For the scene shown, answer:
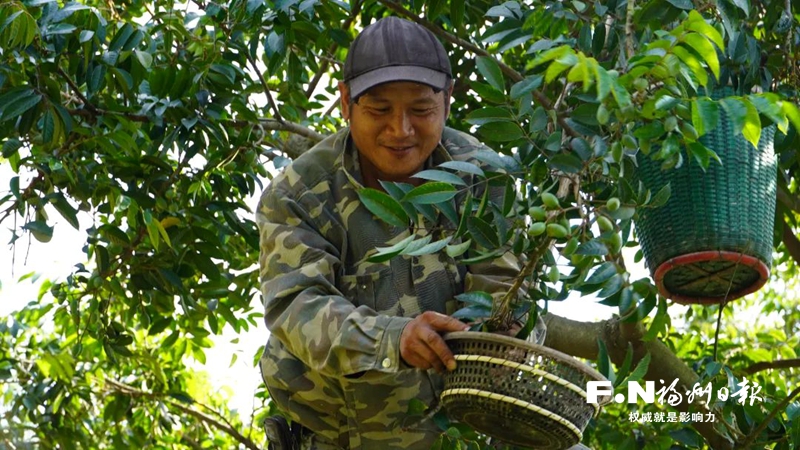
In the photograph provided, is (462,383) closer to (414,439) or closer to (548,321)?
(414,439)

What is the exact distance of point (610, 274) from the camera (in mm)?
2465

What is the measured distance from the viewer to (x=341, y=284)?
9.50ft

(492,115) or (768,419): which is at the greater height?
(492,115)

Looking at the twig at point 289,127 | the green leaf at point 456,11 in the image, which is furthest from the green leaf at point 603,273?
the twig at point 289,127

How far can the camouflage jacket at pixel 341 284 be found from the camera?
2.77 m

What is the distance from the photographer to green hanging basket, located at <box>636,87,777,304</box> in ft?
10.1

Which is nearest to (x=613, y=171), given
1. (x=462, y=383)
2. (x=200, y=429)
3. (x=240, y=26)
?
(x=462, y=383)

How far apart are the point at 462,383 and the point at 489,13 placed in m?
1.15

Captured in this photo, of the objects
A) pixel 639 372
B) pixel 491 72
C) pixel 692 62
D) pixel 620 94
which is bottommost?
pixel 639 372

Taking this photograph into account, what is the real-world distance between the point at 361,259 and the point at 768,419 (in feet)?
3.64

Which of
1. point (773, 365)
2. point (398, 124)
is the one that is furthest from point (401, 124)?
point (773, 365)

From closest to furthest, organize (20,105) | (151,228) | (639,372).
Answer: (639,372), (20,105), (151,228)

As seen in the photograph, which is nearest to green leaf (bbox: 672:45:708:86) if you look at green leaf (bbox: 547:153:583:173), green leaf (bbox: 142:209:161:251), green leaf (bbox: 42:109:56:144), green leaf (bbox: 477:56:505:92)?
green leaf (bbox: 547:153:583:173)

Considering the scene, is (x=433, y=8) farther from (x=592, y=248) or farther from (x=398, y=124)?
(x=592, y=248)
